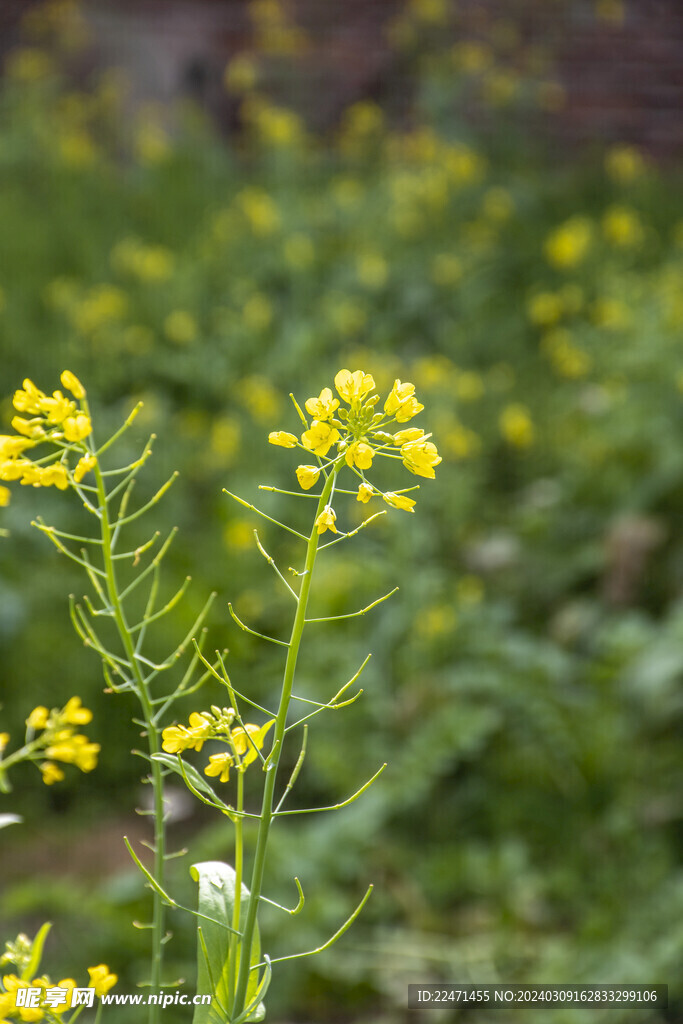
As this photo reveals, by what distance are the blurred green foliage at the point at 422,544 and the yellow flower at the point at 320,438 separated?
3.71ft

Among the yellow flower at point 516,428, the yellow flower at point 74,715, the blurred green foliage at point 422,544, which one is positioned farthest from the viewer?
the yellow flower at point 516,428

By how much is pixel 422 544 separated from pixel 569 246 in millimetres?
1762

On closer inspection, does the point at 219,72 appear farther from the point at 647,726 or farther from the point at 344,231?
the point at 647,726

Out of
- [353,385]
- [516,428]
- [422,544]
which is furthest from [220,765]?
[516,428]

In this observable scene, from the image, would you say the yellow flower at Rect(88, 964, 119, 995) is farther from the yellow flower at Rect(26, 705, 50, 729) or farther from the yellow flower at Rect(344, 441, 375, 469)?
the yellow flower at Rect(344, 441, 375, 469)

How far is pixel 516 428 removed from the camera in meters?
2.58

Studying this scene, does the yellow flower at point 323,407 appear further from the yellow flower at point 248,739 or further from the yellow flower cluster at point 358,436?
the yellow flower at point 248,739

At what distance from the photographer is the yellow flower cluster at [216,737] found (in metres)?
0.52

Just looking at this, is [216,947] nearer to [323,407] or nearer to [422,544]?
[323,407]

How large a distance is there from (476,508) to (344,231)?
2.03 m

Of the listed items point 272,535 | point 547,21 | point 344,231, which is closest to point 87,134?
point 344,231

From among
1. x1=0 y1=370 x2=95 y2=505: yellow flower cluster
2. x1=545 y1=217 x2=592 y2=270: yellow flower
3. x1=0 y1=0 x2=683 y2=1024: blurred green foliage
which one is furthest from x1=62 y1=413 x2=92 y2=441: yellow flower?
x1=545 y1=217 x2=592 y2=270: yellow flower

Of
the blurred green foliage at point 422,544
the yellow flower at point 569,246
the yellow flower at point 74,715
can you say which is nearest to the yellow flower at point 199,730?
the yellow flower at point 74,715

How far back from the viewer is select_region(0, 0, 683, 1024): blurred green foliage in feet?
5.20
